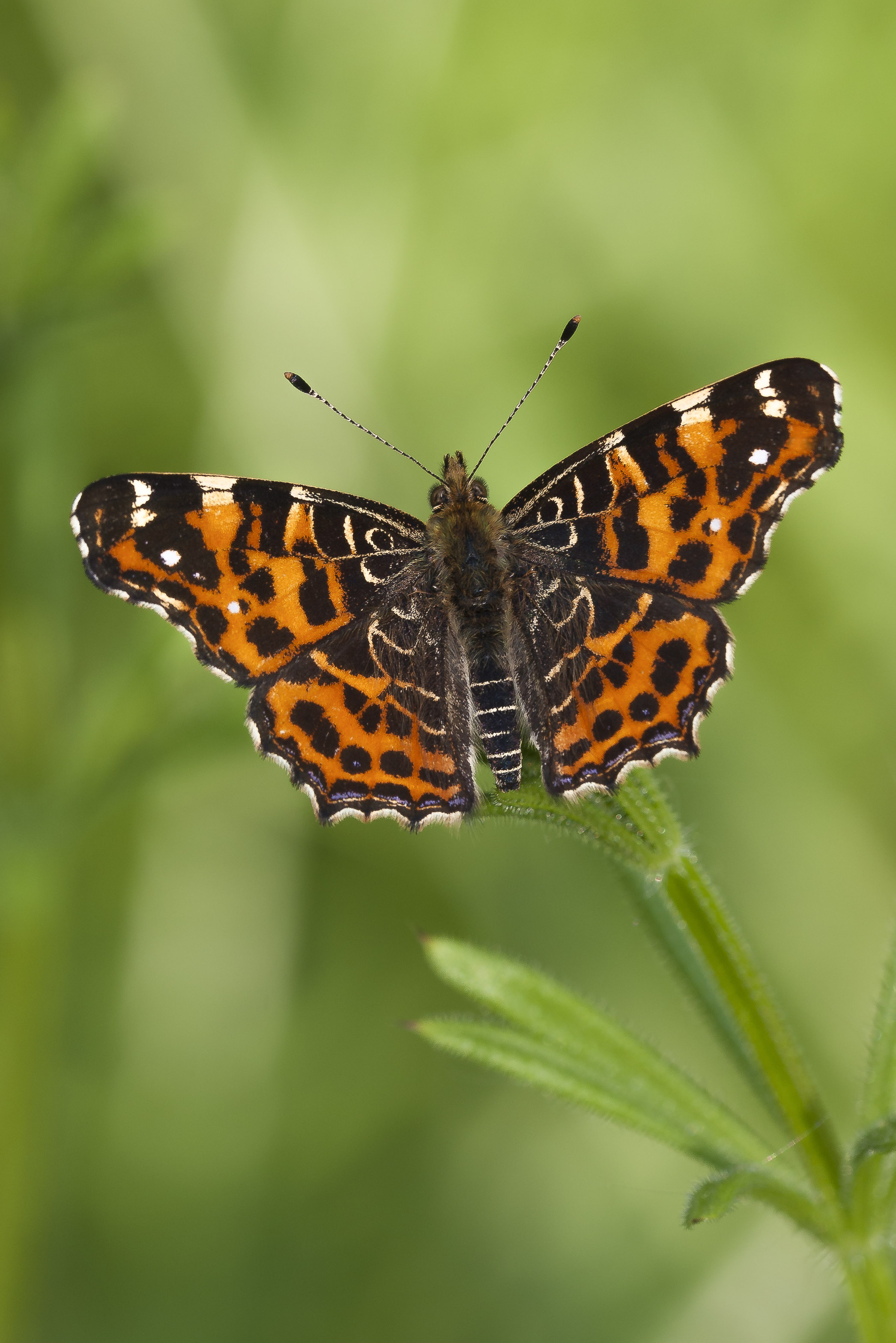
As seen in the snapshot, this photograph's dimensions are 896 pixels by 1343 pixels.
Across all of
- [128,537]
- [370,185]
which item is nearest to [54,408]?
[128,537]

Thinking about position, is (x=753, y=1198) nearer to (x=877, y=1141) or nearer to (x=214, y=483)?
(x=877, y=1141)

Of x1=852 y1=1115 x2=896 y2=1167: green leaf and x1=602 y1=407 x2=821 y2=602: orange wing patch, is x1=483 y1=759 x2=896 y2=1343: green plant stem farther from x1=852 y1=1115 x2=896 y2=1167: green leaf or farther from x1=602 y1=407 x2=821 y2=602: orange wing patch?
x1=602 y1=407 x2=821 y2=602: orange wing patch

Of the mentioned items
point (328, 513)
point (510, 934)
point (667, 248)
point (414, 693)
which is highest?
point (667, 248)

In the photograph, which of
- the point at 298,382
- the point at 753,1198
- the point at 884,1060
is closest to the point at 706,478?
the point at 298,382

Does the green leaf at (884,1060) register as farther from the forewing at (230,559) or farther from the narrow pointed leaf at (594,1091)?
the forewing at (230,559)

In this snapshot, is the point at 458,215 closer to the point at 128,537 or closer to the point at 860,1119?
the point at 128,537

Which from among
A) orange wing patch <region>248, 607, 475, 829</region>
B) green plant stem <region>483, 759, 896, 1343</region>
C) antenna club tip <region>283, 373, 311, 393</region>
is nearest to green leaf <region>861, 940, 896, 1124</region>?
green plant stem <region>483, 759, 896, 1343</region>
